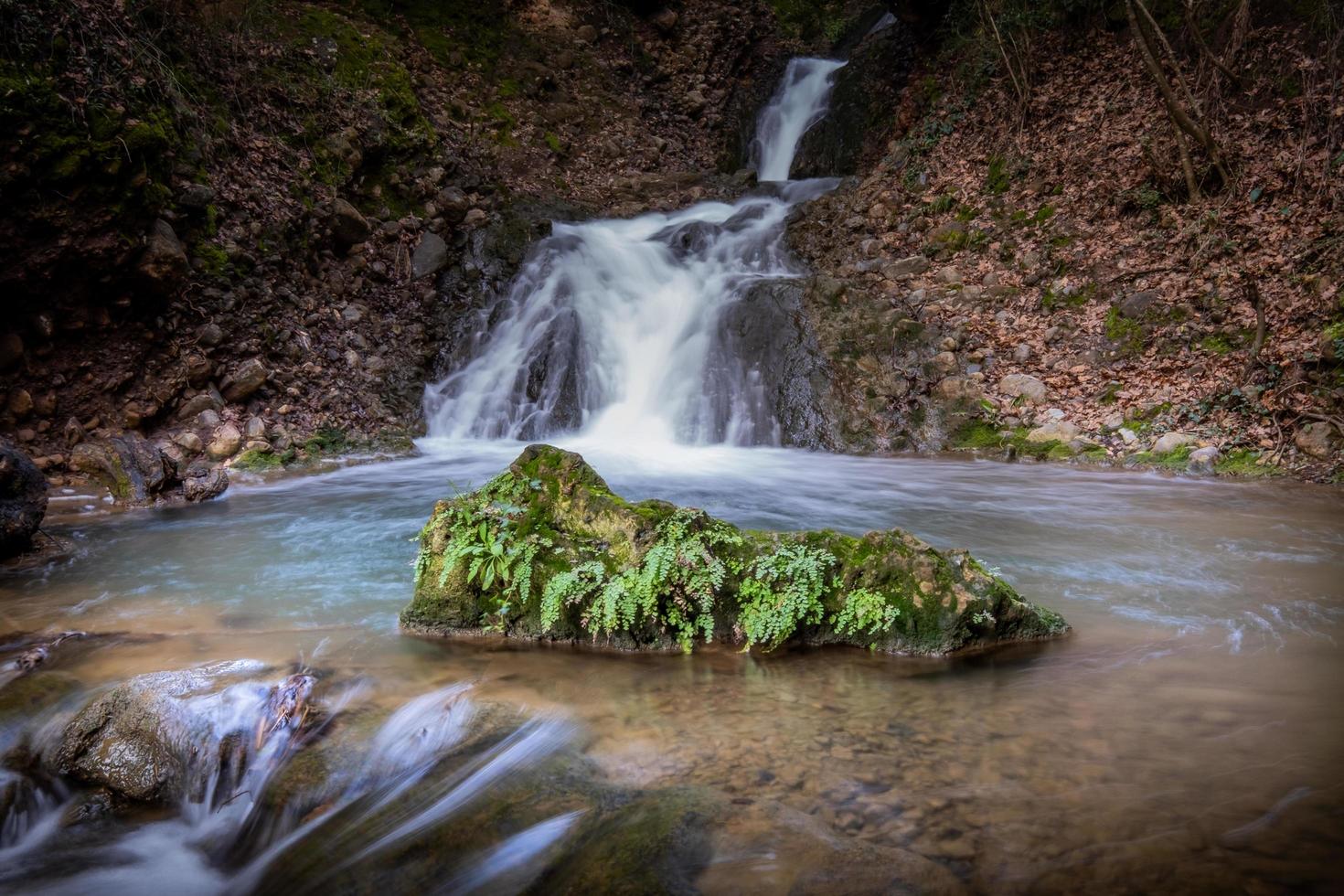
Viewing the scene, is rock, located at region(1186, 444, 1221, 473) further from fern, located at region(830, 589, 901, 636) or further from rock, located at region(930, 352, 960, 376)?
fern, located at region(830, 589, 901, 636)

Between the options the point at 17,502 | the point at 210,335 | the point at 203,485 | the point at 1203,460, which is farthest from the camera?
the point at 210,335

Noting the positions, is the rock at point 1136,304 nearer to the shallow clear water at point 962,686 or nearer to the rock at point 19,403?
the shallow clear water at point 962,686

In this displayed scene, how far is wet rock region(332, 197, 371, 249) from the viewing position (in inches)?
433

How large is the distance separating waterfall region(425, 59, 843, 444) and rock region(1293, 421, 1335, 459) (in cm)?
581

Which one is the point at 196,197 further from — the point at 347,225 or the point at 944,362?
the point at 944,362

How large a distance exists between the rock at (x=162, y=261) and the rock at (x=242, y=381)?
3.68 ft

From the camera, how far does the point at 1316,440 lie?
24.6ft

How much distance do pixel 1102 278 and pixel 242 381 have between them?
11435 mm

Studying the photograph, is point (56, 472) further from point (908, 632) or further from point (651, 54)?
point (651, 54)

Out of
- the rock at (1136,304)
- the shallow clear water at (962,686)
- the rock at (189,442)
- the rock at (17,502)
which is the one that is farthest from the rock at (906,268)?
the rock at (17,502)

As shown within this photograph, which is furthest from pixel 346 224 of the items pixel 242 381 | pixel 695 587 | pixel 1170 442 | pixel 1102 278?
pixel 1170 442

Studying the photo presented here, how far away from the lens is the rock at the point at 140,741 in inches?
114

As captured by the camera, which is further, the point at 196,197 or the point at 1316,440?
the point at 196,197

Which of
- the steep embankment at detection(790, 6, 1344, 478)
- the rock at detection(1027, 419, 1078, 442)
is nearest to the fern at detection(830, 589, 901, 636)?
the steep embankment at detection(790, 6, 1344, 478)
